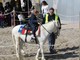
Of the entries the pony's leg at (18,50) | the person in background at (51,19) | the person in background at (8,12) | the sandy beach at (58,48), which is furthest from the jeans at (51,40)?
the person in background at (8,12)

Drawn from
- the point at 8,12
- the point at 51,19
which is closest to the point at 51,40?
the point at 51,19

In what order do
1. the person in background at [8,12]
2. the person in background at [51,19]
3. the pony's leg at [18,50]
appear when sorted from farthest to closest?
1. the person in background at [8,12]
2. the person in background at [51,19]
3. the pony's leg at [18,50]

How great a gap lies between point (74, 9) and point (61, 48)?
6.56 meters

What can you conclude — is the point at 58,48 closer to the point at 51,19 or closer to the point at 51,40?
the point at 51,40

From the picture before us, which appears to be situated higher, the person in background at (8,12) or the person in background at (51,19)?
the person in background at (51,19)

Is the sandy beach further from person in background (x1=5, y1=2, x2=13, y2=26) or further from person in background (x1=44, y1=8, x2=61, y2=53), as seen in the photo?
person in background (x1=5, y1=2, x2=13, y2=26)

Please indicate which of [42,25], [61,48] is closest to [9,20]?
[61,48]

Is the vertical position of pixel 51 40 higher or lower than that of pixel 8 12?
higher

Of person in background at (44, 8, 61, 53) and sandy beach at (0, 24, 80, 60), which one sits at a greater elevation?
person in background at (44, 8, 61, 53)

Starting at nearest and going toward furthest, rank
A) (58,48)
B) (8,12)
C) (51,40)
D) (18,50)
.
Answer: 1. (18,50)
2. (51,40)
3. (58,48)
4. (8,12)

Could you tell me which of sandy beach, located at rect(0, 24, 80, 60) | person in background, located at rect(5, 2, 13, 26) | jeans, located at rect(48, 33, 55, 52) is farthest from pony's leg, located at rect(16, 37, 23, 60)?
Result: person in background, located at rect(5, 2, 13, 26)

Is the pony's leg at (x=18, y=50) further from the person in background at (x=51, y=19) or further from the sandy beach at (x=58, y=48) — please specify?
the person in background at (x=51, y=19)

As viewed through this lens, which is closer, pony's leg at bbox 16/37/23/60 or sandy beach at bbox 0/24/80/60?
pony's leg at bbox 16/37/23/60

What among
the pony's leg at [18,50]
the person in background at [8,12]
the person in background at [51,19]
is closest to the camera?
the pony's leg at [18,50]
